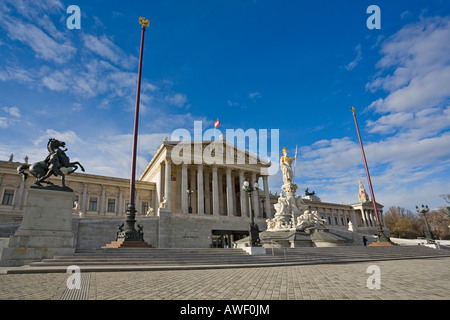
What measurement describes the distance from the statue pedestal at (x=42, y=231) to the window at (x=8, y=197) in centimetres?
3371

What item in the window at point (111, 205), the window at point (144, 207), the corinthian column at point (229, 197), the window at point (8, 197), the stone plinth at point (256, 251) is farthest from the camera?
the window at point (144, 207)

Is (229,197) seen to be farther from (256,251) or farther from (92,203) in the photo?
(256,251)

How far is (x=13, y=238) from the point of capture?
11602mm

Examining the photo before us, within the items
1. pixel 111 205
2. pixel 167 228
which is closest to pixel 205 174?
pixel 111 205

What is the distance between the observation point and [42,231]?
40.6ft

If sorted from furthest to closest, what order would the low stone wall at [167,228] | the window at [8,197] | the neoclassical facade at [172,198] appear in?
the window at [8,197] < the neoclassical facade at [172,198] < the low stone wall at [167,228]

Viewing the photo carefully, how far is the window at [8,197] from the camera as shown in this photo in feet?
124

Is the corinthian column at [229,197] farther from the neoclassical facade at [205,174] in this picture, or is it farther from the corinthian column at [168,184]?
the corinthian column at [168,184]

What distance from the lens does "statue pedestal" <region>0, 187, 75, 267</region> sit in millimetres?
11477

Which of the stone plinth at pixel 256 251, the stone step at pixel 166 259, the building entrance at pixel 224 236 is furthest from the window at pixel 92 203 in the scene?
the stone plinth at pixel 256 251

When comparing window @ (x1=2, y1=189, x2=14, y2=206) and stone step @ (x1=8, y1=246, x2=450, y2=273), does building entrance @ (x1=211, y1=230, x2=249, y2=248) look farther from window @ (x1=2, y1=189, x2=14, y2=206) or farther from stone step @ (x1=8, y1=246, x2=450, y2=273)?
window @ (x1=2, y1=189, x2=14, y2=206)

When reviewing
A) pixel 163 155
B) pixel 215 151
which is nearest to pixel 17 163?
pixel 163 155
